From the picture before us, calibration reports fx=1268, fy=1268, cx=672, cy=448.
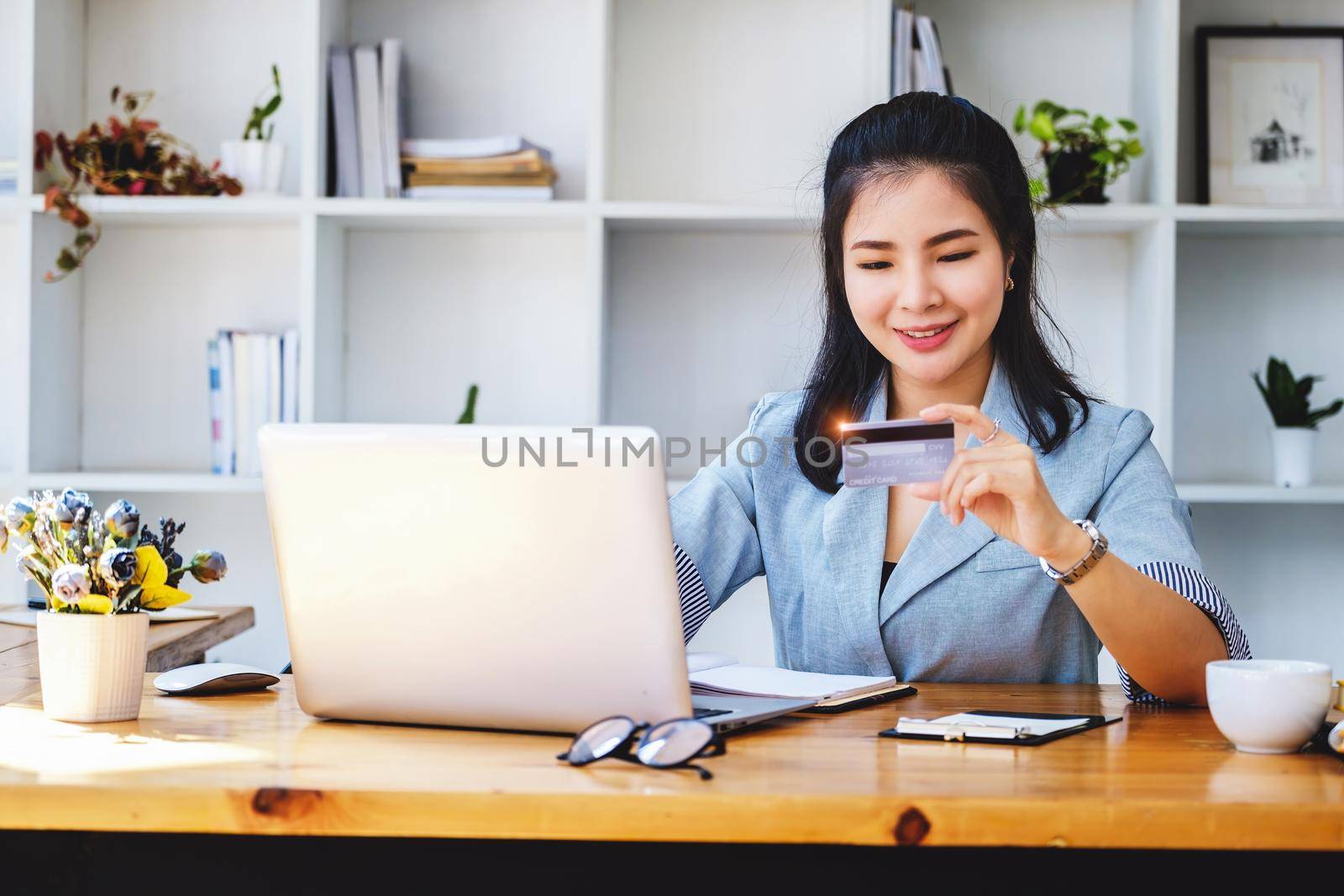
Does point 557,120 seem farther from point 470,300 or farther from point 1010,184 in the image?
point 1010,184

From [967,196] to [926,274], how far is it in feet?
0.41

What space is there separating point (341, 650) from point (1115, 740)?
0.69m

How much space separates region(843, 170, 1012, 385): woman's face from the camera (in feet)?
5.09

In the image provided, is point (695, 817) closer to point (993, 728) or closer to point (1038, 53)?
point (993, 728)

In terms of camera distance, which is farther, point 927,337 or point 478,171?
point 478,171

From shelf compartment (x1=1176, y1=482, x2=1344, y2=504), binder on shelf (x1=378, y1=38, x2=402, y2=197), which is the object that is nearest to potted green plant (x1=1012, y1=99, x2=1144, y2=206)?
shelf compartment (x1=1176, y1=482, x2=1344, y2=504)

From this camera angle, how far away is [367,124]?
2.65 m

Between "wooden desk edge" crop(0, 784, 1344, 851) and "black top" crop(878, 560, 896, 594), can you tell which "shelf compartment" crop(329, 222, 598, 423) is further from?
"wooden desk edge" crop(0, 784, 1344, 851)

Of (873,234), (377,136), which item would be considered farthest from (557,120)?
(873,234)

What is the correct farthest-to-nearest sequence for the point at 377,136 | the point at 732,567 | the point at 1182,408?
1. the point at 1182,408
2. the point at 377,136
3. the point at 732,567

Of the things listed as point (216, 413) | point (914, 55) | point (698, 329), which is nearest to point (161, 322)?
point (216, 413)

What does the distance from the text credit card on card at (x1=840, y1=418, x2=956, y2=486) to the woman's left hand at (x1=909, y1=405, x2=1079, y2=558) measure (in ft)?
0.06

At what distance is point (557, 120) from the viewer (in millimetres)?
2859

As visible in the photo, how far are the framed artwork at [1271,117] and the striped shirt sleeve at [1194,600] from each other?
1557 mm
